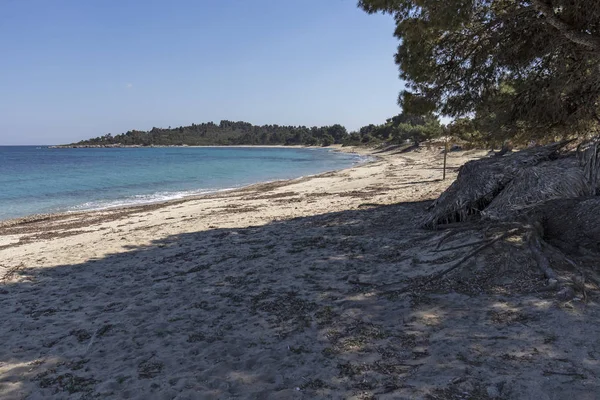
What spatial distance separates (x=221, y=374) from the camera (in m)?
3.91

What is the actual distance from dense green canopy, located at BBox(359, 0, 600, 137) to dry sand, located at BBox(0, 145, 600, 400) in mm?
3170

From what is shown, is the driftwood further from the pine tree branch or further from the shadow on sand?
the pine tree branch

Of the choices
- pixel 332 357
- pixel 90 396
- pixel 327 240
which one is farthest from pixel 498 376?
pixel 327 240

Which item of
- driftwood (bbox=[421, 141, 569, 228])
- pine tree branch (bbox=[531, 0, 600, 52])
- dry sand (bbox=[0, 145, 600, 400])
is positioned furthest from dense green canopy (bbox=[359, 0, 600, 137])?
dry sand (bbox=[0, 145, 600, 400])

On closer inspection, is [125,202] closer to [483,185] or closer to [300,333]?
[483,185]

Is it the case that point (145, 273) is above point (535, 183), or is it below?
below

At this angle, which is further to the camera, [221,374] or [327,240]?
[327,240]

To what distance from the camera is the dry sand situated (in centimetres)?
350

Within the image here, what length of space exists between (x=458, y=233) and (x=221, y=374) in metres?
5.04

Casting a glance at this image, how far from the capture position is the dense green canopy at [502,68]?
288 inches

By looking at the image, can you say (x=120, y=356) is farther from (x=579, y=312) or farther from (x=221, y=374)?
(x=579, y=312)

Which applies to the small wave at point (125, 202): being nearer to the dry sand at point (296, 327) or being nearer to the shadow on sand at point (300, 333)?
the dry sand at point (296, 327)

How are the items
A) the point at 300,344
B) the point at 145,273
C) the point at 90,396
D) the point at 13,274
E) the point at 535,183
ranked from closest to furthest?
1. the point at 90,396
2. the point at 300,344
3. the point at 535,183
4. the point at 145,273
5. the point at 13,274

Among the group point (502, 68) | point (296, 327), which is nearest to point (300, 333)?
point (296, 327)
